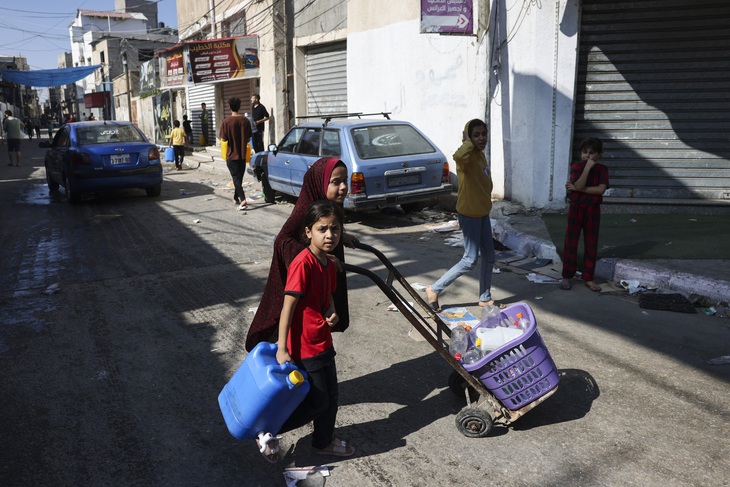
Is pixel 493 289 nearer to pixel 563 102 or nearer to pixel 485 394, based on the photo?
pixel 485 394

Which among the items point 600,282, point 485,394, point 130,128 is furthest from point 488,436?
point 130,128

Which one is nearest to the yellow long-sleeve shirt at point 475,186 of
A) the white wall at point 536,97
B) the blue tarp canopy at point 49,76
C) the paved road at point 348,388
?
the paved road at point 348,388

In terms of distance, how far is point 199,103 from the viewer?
2759 centimetres

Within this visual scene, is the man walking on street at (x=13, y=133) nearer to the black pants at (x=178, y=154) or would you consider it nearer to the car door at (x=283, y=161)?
the black pants at (x=178, y=154)

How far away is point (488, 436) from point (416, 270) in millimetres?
3877

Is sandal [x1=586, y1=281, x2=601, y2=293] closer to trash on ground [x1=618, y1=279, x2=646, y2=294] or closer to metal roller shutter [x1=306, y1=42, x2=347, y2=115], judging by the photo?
trash on ground [x1=618, y1=279, x2=646, y2=294]

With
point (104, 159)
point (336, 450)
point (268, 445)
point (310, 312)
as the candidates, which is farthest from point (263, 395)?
point (104, 159)

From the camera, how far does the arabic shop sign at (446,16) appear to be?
10516 mm

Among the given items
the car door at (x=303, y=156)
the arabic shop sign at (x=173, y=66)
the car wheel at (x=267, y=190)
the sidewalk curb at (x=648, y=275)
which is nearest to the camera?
the sidewalk curb at (x=648, y=275)

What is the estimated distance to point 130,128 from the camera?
1329cm

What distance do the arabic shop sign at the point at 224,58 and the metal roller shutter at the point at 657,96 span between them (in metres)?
12.6

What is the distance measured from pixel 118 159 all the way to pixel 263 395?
10.5 metres

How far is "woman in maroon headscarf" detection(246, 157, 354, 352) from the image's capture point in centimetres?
355

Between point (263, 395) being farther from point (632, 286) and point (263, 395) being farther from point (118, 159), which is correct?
point (118, 159)
